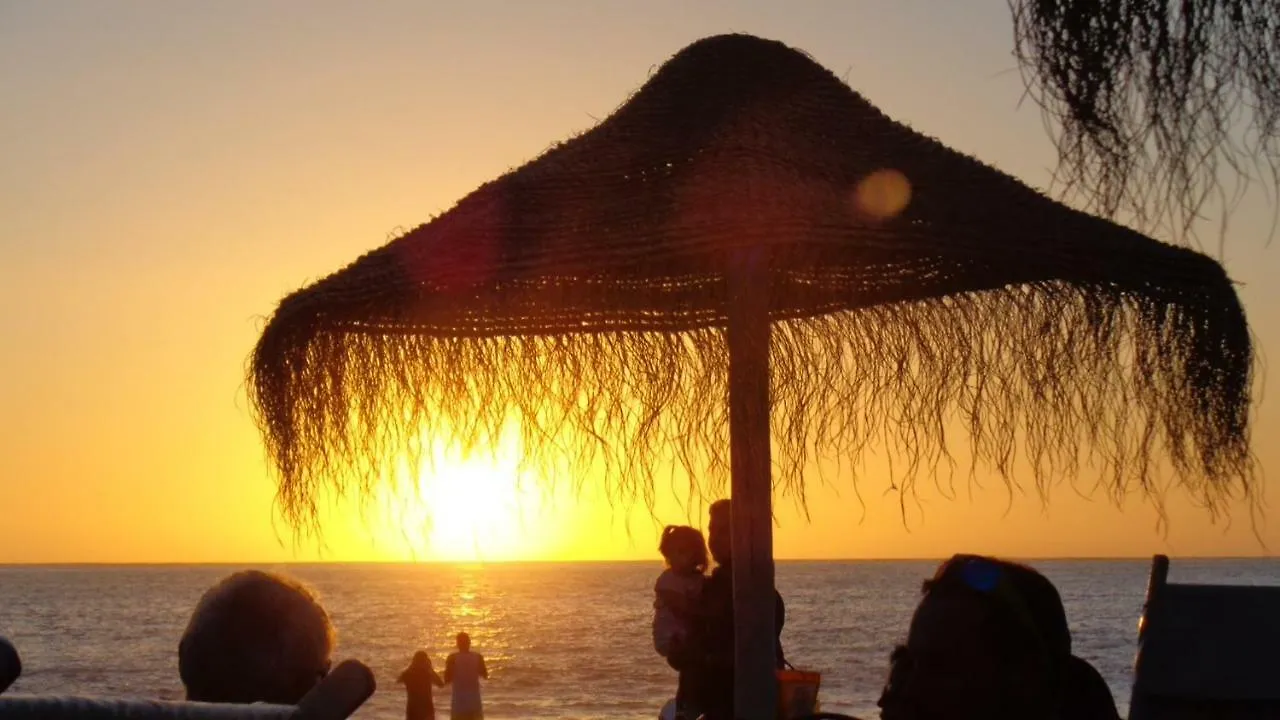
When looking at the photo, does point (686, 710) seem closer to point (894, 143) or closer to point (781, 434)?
point (781, 434)

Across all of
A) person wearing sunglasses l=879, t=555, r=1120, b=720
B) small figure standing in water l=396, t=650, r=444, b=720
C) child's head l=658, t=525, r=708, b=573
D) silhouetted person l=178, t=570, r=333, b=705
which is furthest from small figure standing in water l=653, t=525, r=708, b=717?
small figure standing in water l=396, t=650, r=444, b=720

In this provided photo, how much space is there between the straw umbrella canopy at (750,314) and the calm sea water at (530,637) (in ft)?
24.2

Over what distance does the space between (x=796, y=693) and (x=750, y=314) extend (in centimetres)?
129

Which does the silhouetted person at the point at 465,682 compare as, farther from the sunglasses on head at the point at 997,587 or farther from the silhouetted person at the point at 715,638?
the sunglasses on head at the point at 997,587

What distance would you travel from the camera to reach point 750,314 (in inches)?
178

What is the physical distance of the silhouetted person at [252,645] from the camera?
2.36 meters

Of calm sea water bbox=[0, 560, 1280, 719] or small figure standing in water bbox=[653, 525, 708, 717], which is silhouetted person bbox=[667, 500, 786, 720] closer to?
small figure standing in water bbox=[653, 525, 708, 717]

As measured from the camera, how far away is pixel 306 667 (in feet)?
7.92

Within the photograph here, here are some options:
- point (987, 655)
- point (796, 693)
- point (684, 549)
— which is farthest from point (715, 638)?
point (987, 655)

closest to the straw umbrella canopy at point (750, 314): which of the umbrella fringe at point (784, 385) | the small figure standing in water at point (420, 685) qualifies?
the umbrella fringe at point (784, 385)

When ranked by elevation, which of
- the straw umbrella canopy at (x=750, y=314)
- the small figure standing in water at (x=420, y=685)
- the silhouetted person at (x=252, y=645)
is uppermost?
the straw umbrella canopy at (x=750, y=314)

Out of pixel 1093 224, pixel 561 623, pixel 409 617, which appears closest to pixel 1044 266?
pixel 1093 224

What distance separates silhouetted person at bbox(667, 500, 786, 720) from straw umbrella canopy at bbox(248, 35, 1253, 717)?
0.68 m

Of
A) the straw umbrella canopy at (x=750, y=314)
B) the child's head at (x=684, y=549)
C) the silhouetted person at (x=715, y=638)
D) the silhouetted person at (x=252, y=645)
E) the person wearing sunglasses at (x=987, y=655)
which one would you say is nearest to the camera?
→ the person wearing sunglasses at (x=987, y=655)
